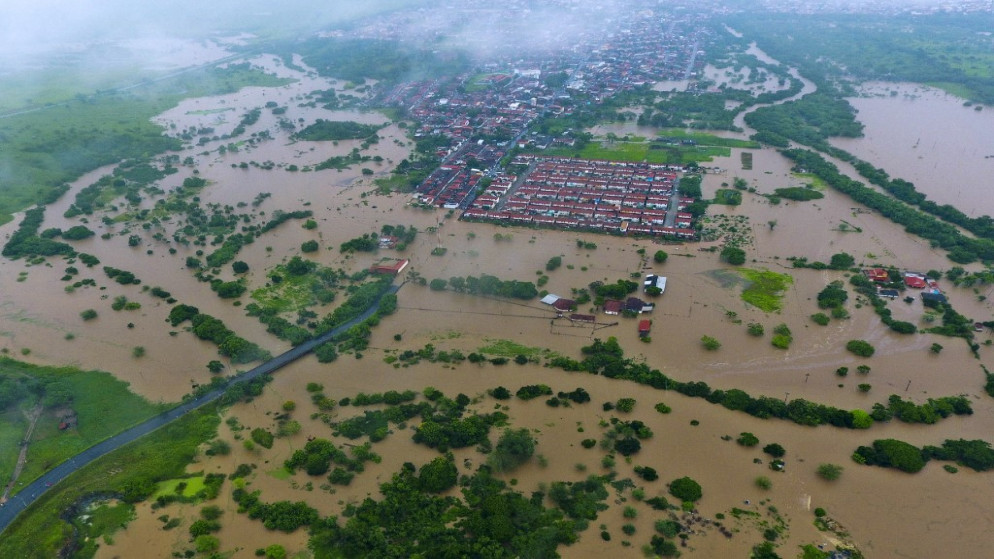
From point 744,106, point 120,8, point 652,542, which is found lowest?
point 652,542

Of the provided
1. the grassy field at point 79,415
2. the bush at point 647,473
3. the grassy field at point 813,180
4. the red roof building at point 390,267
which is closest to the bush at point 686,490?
the bush at point 647,473

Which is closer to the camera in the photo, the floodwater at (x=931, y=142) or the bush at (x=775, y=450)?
the bush at (x=775, y=450)

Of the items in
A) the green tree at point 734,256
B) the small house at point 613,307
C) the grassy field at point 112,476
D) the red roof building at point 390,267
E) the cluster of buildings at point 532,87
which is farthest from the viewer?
the cluster of buildings at point 532,87

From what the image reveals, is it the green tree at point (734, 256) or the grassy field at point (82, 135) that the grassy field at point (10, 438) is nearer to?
the grassy field at point (82, 135)

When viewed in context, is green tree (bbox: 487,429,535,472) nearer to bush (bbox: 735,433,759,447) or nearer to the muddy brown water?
the muddy brown water

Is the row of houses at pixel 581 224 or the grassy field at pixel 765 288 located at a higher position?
the row of houses at pixel 581 224

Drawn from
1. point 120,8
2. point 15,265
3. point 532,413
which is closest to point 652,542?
point 532,413

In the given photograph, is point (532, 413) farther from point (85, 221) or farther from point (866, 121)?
point (866, 121)
